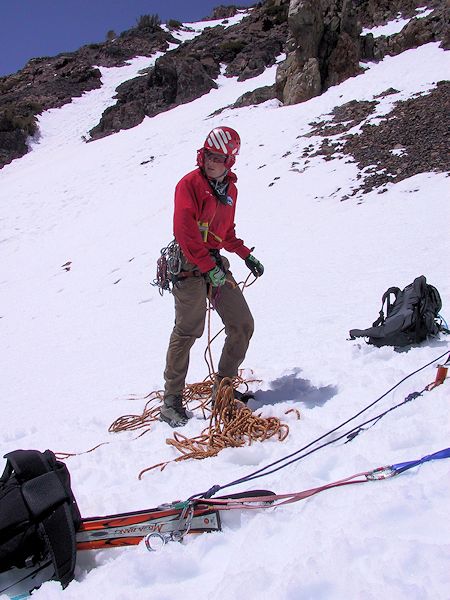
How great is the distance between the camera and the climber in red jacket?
3.17 meters

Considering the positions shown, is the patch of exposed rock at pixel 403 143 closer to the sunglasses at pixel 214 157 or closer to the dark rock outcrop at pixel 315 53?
the dark rock outcrop at pixel 315 53

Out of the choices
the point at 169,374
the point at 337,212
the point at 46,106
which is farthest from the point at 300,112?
the point at 46,106

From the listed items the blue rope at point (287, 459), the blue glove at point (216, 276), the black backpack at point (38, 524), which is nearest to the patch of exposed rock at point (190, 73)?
the blue glove at point (216, 276)

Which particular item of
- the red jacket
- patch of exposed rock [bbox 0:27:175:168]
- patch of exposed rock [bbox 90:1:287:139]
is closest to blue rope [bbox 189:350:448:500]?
the red jacket

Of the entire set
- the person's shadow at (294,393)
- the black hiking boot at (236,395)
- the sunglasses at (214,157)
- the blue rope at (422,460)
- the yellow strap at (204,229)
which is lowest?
the person's shadow at (294,393)

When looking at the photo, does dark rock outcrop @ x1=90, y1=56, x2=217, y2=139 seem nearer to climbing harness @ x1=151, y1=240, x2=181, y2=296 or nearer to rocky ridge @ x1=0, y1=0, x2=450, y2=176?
rocky ridge @ x1=0, y1=0, x2=450, y2=176

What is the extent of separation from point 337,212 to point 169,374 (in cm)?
752

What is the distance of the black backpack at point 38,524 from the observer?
1952mm

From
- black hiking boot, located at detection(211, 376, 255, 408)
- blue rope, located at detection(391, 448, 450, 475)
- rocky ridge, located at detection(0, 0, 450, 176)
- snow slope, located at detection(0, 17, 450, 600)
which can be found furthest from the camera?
rocky ridge, located at detection(0, 0, 450, 176)

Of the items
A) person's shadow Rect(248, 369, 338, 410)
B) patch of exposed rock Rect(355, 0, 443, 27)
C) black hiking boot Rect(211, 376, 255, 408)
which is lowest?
person's shadow Rect(248, 369, 338, 410)

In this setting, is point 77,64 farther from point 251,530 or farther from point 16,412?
point 251,530

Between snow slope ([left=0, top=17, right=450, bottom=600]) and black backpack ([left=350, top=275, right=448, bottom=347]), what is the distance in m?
0.15

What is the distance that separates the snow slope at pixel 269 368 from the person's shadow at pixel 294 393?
0.07 feet

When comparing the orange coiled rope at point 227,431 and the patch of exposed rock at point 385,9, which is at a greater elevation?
the patch of exposed rock at point 385,9
